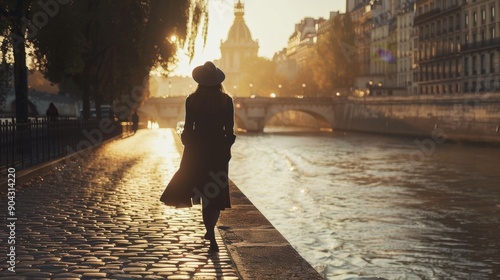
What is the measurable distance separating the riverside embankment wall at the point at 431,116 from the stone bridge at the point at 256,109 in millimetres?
5646

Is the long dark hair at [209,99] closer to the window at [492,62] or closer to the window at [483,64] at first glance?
the window at [492,62]

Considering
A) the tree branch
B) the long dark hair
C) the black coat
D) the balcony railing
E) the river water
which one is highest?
the balcony railing

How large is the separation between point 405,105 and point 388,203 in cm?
5574

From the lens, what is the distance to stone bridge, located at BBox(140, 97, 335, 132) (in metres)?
109

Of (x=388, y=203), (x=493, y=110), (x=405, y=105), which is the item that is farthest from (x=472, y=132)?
(x=388, y=203)

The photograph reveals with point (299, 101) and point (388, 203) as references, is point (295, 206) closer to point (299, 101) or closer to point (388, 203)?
point (388, 203)

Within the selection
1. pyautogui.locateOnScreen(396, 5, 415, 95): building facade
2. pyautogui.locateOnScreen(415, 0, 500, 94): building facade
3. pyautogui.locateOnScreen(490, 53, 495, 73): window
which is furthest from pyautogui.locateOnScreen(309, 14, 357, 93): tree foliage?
pyautogui.locateOnScreen(490, 53, 495, 73): window

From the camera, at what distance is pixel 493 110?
63.0 metres

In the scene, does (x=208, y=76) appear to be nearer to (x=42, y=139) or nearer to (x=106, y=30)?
(x=42, y=139)

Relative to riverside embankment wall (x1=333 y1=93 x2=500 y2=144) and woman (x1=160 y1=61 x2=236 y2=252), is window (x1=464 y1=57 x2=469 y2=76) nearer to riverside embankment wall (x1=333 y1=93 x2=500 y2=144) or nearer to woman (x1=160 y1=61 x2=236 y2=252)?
riverside embankment wall (x1=333 y1=93 x2=500 y2=144)

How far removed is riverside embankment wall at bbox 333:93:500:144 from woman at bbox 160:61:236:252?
54.9 metres

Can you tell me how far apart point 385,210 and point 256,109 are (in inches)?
3516

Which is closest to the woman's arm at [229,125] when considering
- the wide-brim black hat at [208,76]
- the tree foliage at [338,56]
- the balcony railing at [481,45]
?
the wide-brim black hat at [208,76]

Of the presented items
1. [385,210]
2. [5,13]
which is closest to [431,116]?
[385,210]
